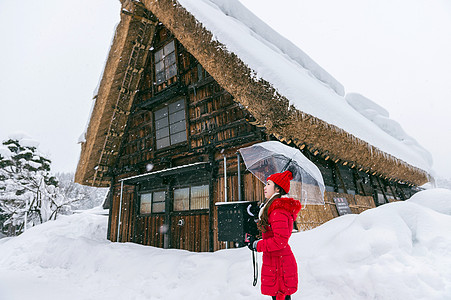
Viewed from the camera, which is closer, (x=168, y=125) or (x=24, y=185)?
(x=168, y=125)

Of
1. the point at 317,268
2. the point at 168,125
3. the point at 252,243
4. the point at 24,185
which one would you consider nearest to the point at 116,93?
the point at 168,125

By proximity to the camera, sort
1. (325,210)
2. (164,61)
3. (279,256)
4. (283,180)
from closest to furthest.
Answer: (279,256) < (283,180) < (325,210) < (164,61)

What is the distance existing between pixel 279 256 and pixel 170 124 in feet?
18.4

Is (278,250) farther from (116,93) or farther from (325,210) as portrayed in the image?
(116,93)

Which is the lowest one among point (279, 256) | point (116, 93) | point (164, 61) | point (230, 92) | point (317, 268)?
point (317, 268)

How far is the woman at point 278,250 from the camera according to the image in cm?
209

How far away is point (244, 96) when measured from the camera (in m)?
4.45

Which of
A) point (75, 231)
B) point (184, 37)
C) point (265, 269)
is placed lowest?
point (75, 231)

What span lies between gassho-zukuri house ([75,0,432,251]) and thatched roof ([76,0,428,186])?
24mm

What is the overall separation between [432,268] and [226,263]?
2614mm

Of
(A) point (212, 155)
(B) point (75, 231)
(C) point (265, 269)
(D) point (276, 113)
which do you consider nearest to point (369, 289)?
(C) point (265, 269)

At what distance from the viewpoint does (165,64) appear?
293 inches

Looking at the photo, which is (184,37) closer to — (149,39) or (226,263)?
(149,39)

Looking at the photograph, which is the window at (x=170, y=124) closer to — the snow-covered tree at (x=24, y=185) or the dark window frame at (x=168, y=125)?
the dark window frame at (x=168, y=125)
